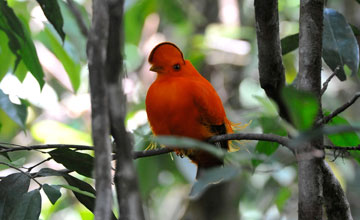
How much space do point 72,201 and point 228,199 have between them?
4.41ft

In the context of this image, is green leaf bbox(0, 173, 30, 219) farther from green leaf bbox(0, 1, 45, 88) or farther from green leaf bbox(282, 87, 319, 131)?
green leaf bbox(282, 87, 319, 131)

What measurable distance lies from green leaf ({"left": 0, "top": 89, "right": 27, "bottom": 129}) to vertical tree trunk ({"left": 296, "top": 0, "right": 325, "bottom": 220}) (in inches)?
43.2

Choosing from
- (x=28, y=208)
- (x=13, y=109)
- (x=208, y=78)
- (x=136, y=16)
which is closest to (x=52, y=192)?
(x=28, y=208)

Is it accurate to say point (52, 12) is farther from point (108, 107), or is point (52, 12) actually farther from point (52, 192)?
point (108, 107)

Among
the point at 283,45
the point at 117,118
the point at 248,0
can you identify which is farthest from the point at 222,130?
the point at 248,0

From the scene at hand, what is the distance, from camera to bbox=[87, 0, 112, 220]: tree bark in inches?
34.9

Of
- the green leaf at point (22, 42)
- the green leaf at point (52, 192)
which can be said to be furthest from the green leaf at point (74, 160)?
the green leaf at point (22, 42)

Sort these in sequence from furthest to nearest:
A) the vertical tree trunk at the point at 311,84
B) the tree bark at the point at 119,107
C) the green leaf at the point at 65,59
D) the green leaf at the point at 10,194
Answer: the green leaf at the point at 65,59
the green leaf at the point at 10,194
the vertical tree trunk at the point at 311,84
the tree bark at the point at 119,107

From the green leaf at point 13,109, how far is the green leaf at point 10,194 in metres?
0.51

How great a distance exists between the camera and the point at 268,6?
161cm

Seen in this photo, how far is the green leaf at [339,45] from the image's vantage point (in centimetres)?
180

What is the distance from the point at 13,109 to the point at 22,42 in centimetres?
26

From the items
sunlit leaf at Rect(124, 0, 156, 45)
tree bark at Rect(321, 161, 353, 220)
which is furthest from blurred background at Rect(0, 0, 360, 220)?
tree bark at Rect(321, 161, 353, 220)

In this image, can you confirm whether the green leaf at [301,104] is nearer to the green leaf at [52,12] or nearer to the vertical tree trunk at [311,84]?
the vertical tree trunk at [311,84]
